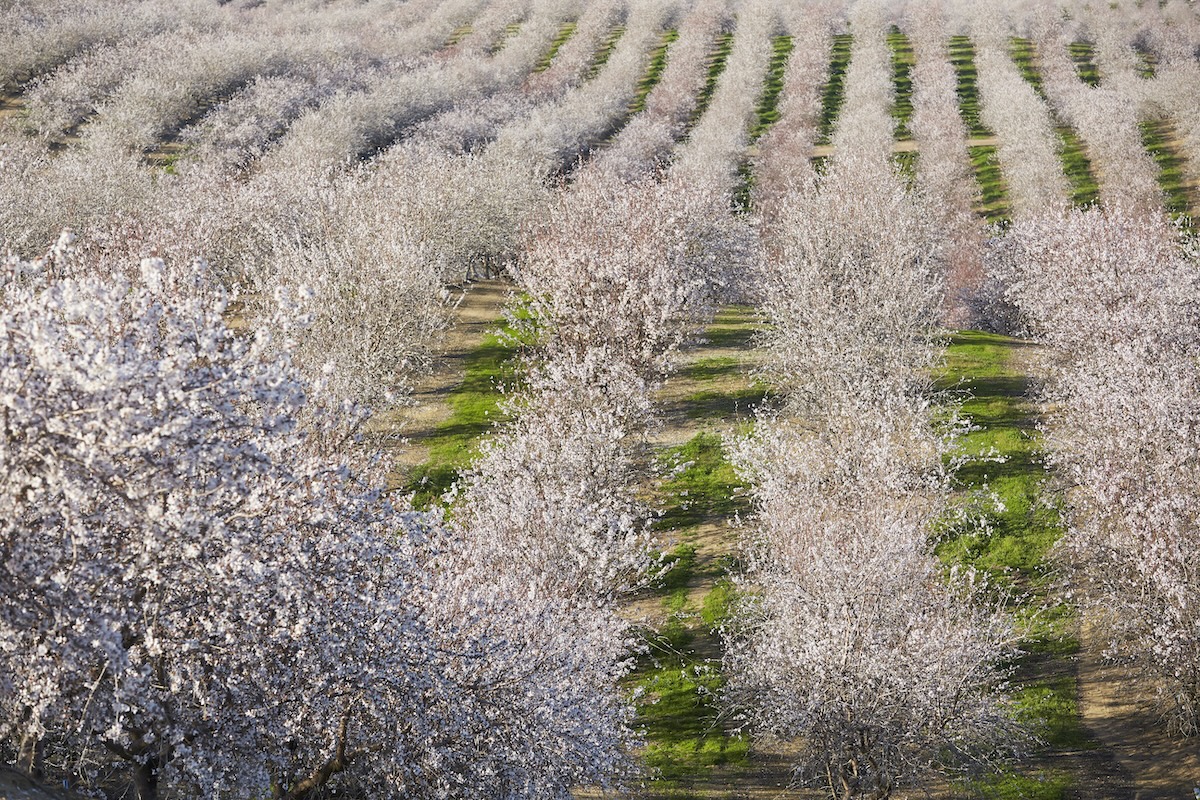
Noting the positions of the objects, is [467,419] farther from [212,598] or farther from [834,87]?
[834,87]

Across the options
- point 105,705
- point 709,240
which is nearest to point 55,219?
point 709,240

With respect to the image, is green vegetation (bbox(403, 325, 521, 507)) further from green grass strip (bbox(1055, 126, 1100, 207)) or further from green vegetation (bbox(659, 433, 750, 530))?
green grass strip (bbox(1055, 126, 1100, 207))

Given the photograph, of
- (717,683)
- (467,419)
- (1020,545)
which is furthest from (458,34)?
(717,683)

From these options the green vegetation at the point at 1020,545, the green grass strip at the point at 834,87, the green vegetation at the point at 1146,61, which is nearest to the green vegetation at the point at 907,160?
the green grass strip at the point at 834,87

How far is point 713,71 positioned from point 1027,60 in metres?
44.6

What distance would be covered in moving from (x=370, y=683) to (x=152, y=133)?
89753mm

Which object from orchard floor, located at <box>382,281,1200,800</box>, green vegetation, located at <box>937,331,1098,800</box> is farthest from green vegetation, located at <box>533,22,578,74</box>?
orchard floor, located at <box>382,281,1200,800</box>

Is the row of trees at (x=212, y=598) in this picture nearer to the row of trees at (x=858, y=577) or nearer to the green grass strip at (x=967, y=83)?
the row of trees at (x=858, y=577)

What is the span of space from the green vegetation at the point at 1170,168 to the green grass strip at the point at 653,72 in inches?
2330

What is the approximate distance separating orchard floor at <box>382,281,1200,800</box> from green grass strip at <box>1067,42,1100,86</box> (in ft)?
353

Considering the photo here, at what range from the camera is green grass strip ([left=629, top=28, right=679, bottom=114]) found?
400ft

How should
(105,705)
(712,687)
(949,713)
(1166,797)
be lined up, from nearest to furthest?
1. (105,705)
2. (949,713)
3. (1166,797)
4. (712,687)

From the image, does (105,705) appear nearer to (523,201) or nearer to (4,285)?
(4,285)

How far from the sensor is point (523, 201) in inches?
2421
